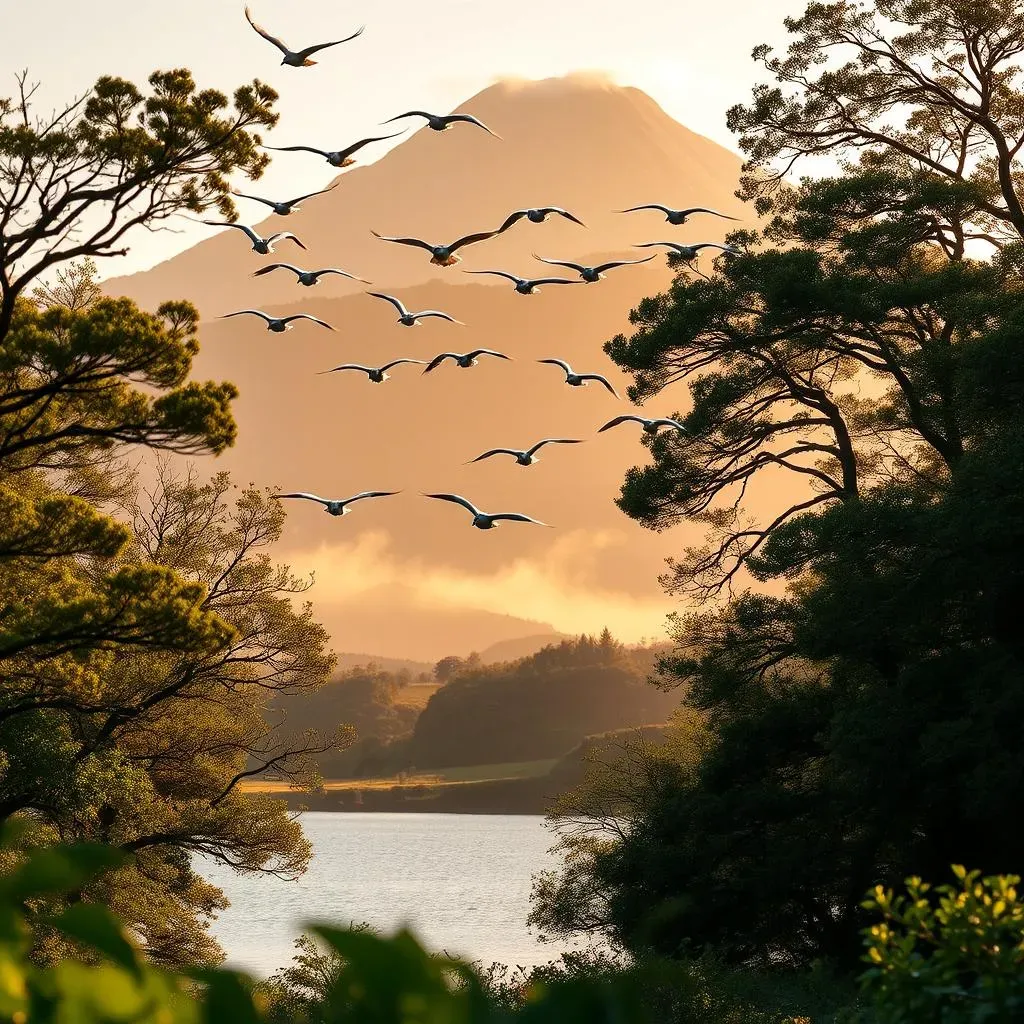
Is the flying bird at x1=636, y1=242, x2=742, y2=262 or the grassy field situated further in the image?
the grassy field

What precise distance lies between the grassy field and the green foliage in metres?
124

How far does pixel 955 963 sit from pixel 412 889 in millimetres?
57441

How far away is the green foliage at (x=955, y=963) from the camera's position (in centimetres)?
408

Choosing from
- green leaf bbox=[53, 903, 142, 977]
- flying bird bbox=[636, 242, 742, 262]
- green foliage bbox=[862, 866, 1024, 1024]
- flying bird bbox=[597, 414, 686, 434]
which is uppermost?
flying bird bbox=[636, 242, 742, 262]

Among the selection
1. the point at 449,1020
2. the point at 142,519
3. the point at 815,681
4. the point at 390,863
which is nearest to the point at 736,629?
the point at 815,681

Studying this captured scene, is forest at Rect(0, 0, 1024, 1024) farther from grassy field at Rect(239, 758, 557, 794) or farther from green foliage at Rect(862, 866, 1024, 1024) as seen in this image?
grassy field at Rect(239, 758, 557, 794)

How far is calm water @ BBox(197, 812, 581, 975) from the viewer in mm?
41094

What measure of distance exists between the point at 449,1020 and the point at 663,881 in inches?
852

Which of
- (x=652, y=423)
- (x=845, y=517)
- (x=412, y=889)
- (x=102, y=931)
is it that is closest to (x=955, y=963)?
(x=102, y=931)

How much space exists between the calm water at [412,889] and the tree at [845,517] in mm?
5334

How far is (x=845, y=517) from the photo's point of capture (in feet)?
64.4

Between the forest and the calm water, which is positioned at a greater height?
the forest

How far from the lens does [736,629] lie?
76.8ft

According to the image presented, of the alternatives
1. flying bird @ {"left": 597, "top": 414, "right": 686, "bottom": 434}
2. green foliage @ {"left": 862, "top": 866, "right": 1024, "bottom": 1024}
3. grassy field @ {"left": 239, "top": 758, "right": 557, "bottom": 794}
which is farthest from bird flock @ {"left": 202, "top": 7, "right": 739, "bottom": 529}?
grassy field @ {"left": 239, "top": 758, "right": 557, "bottom": 794}
